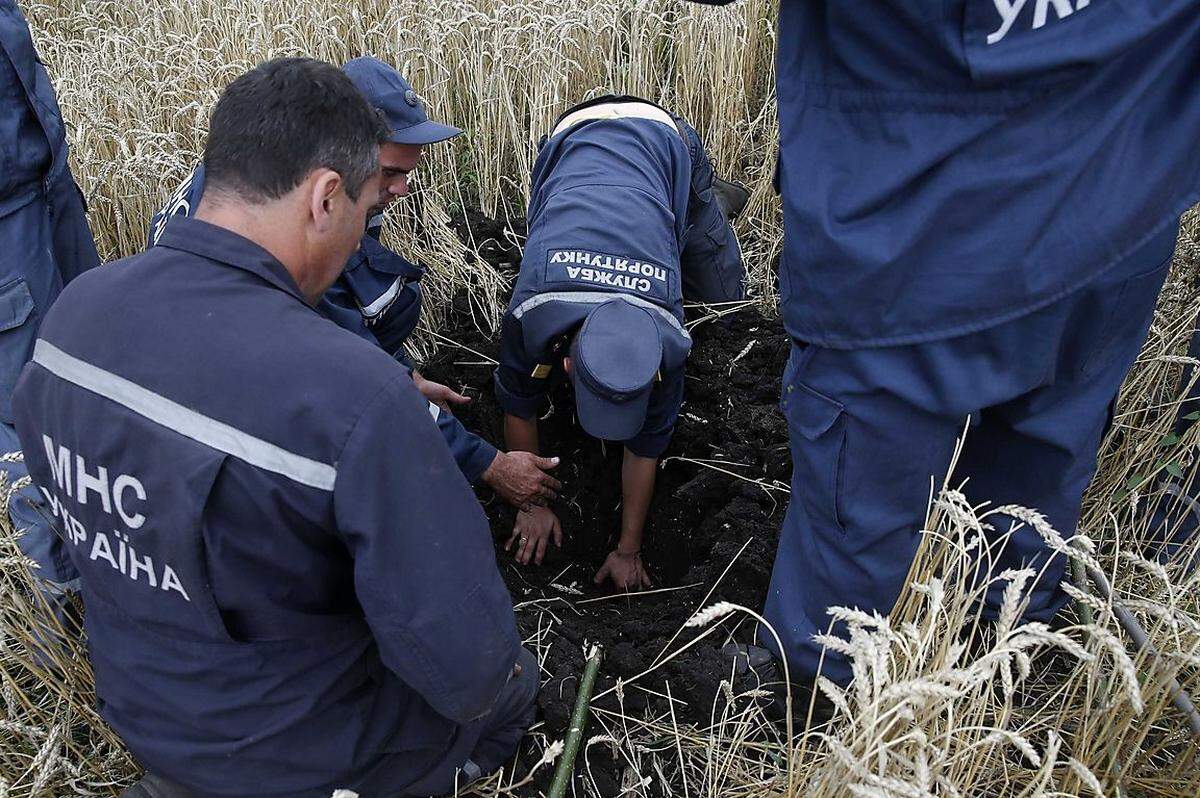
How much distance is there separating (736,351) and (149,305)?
2.23 meters

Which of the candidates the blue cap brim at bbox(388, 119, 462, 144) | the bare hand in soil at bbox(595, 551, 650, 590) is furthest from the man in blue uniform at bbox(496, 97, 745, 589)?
the blue cap brim at bbox(388, 119, 462, 144)

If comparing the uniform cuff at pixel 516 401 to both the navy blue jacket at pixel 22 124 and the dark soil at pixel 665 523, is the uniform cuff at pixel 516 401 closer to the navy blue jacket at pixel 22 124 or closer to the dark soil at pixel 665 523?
the dark soil at pixel 665 523

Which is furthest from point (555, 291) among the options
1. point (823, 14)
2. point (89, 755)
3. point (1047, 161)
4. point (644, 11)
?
point (644, 11)

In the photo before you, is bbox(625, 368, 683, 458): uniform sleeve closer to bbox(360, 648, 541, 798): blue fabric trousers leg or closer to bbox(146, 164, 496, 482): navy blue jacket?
bbox(146, 164, 496, 482): navy blue jacket

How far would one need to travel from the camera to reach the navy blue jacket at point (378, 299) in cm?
243

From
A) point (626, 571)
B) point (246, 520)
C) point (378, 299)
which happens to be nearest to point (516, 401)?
point (378, 299)

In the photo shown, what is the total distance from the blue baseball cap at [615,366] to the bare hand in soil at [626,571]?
2.03 ft

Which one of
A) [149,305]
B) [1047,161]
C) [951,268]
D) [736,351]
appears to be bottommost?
[736,351]

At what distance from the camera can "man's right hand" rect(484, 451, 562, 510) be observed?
2.63 metres

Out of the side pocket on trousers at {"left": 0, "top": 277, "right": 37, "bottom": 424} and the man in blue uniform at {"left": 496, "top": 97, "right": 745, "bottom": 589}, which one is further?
the man in blue uniform at {"left": 496, "top": 97, "right": 745, "bottom": 589}

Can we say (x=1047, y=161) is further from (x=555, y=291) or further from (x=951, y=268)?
(x=555, y=291)

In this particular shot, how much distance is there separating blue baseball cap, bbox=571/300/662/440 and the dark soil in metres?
0.50

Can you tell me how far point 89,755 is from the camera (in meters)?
1.94

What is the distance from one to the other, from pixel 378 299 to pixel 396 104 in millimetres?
580
